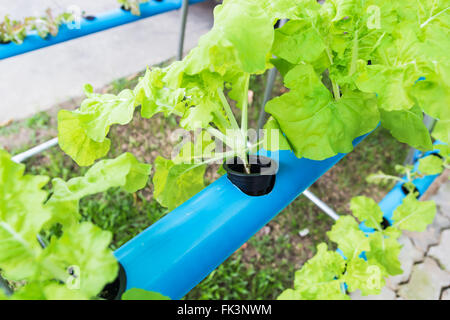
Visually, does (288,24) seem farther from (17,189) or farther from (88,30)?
(88,30)

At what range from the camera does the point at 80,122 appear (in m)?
0.56

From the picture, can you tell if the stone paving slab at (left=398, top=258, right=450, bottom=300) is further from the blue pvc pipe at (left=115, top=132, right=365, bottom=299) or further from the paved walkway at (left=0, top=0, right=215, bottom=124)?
the paved walkway at (left=0, top=0, right=215, bottom=124)

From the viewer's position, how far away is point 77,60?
89.7 inches

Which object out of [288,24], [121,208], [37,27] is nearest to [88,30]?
[37,27]

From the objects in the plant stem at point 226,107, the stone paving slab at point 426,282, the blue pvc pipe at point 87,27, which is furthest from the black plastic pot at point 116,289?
the stone paving slab at point 426,282

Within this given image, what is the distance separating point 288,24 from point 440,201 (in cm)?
175

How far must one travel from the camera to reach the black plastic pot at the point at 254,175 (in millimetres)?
594

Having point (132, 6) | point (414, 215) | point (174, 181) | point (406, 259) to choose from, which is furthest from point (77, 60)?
point (406, 259)

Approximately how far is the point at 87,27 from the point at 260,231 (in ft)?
3.85

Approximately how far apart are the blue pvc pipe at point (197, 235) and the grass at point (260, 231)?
919mm

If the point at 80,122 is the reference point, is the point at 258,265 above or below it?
below

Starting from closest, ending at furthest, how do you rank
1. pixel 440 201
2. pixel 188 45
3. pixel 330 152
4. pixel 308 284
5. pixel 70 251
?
pixel 70 251 < pixel 330 152 < pixel 308 284 < pixel 440 201 < pixel 188 45

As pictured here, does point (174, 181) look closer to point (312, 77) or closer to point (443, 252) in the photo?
point (312, 77)

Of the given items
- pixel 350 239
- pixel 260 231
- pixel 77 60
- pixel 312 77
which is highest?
pixel 312 77
